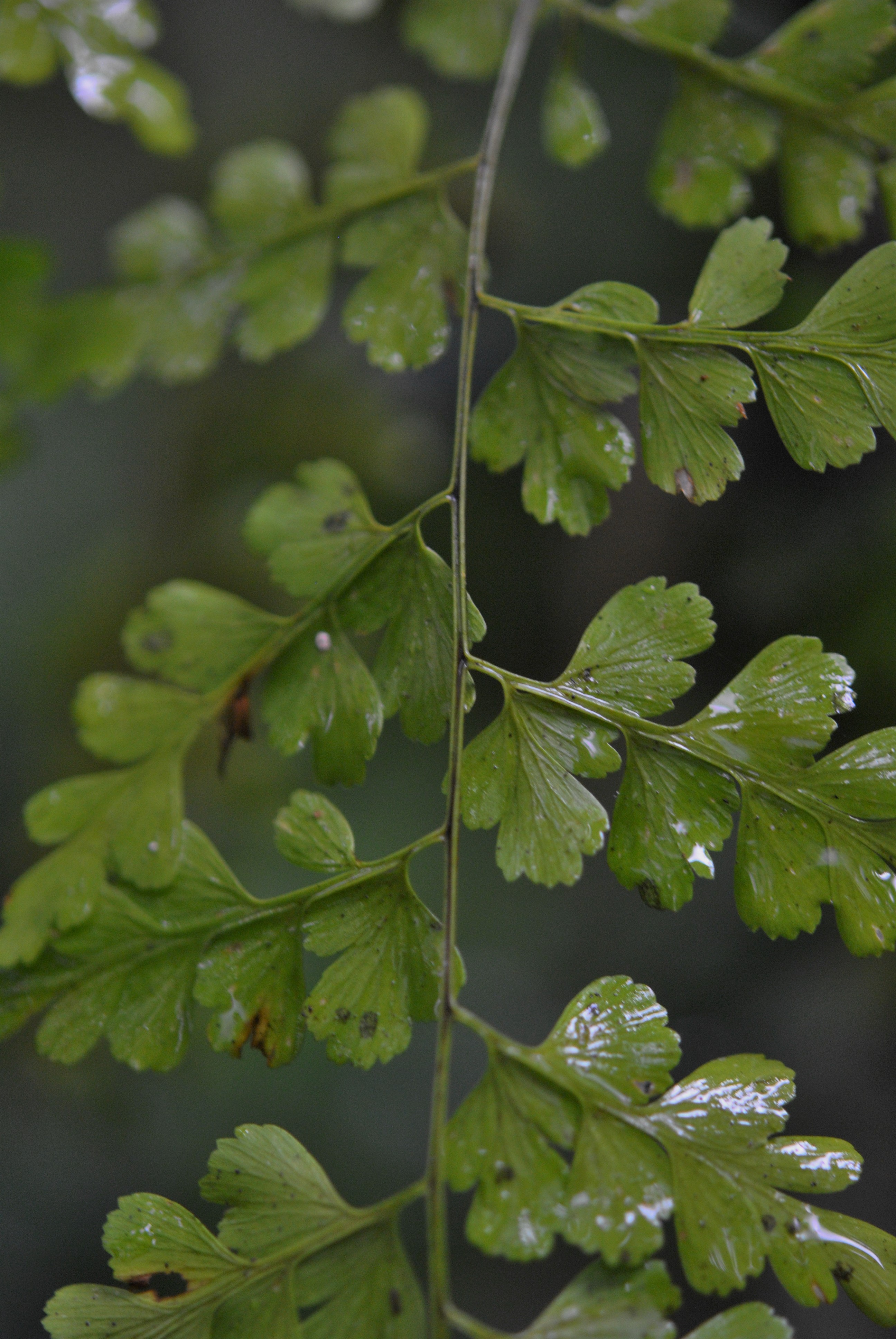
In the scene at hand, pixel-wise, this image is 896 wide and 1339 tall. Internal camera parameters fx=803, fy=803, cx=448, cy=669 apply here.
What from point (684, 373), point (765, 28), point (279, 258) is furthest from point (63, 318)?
point (765, 28)

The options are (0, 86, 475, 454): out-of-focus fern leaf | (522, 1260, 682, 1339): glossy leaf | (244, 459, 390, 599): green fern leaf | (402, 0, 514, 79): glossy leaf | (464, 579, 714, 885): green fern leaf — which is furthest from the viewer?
(402, 0, 514, 79): glossy leaf

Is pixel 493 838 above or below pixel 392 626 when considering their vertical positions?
below

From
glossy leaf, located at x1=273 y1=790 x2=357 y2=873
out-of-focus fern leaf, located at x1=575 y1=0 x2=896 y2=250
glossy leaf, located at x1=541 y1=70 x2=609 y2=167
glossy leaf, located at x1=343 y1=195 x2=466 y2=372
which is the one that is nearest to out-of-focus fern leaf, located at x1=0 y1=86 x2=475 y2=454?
glossy leaf, located at x1=343 y1=195 x2=466 y2=372

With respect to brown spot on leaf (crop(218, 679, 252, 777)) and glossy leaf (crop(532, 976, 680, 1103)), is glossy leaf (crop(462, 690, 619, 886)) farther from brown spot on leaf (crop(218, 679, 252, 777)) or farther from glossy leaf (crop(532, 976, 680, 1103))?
brown spot on leaf (crop(218, 679, 252, 777))

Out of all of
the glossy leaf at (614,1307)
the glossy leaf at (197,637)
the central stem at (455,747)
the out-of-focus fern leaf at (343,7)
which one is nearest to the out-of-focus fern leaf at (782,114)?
the central stem at (455,747)

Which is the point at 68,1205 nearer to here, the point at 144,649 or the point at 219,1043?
the point at 219,1043

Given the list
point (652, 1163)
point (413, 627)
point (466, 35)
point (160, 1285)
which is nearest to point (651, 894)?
point (652, 1163)
